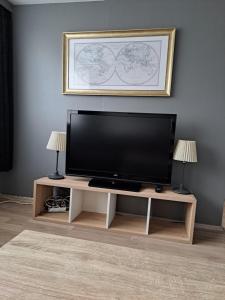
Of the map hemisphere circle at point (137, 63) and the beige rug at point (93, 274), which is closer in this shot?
the beige rug at point (93, 274)

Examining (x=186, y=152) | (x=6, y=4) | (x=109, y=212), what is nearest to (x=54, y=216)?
(x=109, y=212)

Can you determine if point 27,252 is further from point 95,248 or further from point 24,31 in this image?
point 24,31

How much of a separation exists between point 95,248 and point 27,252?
30cm

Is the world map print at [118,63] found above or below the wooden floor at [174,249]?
above

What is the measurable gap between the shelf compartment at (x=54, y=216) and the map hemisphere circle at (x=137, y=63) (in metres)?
1.47

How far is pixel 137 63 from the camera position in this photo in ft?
7.43

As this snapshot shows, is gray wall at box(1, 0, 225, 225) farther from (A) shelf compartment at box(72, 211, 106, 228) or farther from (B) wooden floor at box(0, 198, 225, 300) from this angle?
(A) shelf compartment at box(72, 211, 106, 228)

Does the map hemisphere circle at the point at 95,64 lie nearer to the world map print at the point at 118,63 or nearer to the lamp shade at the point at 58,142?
the world map print at the point at 118,63

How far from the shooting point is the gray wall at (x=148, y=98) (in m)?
2.15

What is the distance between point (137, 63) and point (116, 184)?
46.9 inches

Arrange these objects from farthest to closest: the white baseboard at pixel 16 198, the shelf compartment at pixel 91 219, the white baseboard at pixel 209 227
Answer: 1. the white baseboard at pixel 16 198
2. the white baseboard at pixel 209 227
3. the shelf compartment at pixel 91 219

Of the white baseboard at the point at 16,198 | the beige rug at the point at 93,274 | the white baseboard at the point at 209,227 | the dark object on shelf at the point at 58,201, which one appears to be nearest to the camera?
the beige rug at the point at 93,274

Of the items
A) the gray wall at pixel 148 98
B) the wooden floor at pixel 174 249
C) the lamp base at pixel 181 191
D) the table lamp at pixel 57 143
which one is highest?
the gray wall at pixel 148 98

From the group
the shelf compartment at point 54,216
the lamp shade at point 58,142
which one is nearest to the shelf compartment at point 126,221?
the shelf compartment at point 54,216
